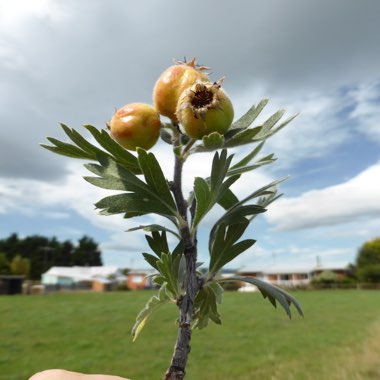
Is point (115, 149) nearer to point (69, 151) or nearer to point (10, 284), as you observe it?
point (69, 151)

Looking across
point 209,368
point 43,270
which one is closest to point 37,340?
point 209,368

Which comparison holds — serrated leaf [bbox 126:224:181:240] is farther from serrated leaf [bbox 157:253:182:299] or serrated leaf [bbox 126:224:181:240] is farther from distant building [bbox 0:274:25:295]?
distant building [bbox 0:274:25:295]

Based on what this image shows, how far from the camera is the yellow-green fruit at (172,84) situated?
43.3 inches

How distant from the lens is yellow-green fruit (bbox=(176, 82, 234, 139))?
103cm

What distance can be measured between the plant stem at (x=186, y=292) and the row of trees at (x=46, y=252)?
231 ft

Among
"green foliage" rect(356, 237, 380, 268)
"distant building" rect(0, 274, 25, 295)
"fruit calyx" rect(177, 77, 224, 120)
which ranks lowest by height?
"fruit calyx" rect(177, 77, 224, 120)

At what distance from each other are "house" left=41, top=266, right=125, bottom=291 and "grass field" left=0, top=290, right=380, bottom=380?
151 feet

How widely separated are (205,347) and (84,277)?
58595mm

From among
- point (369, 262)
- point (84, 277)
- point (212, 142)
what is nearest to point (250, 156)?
point (212, 142)

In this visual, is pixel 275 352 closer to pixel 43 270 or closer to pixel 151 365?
pixel 151 365

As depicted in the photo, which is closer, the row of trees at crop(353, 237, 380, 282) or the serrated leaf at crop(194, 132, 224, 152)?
the serrated leaf at crop(194, 132, 224, 152)

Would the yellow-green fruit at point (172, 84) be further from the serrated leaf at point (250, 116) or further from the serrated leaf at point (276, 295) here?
the serrated leaf at point (276, 295)

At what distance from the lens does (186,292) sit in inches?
43.3

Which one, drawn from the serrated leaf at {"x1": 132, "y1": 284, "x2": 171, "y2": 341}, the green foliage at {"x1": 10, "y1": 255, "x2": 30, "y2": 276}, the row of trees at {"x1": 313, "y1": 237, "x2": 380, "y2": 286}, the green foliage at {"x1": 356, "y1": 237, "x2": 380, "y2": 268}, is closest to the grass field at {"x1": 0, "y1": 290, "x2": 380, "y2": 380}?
the serrated leaf at {"x1": 132, "y1": 284, "x2": 171, "y2": 341}
